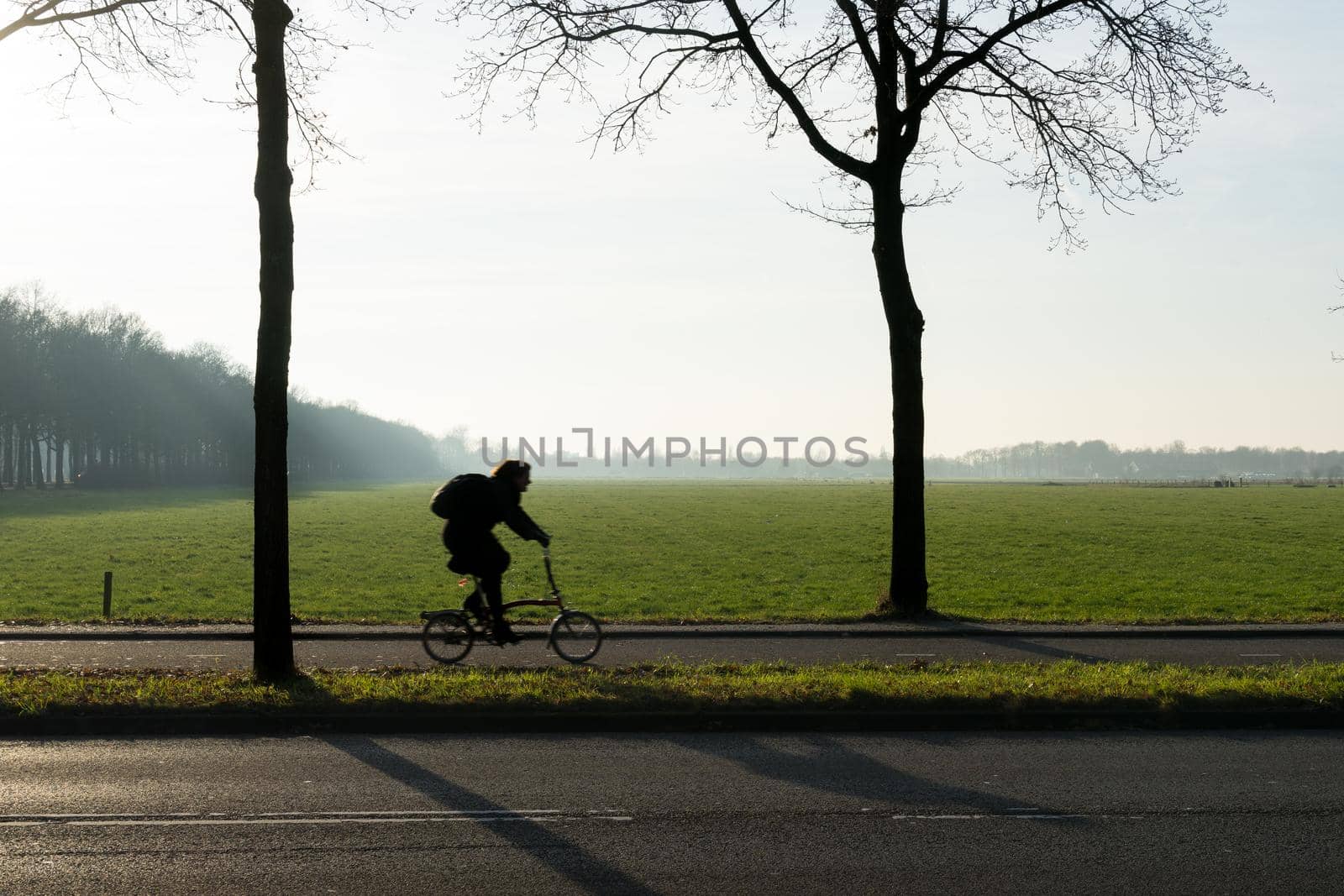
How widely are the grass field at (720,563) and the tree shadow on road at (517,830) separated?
402 inches

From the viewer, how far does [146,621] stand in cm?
1830

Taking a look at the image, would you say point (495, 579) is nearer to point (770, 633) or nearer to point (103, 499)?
point (770, 633)

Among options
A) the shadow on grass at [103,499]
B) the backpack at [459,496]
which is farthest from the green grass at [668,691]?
the shadow on grass at [103,499]

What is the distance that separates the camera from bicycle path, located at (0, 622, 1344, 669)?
1352 centimetres

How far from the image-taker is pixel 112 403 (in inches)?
3305

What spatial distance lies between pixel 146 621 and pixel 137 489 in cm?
7755

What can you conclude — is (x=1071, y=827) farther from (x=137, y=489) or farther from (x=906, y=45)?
(x=137, y=489)

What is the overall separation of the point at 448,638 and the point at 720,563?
73.2 feet

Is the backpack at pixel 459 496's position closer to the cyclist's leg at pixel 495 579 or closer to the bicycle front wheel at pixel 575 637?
the cyclist's leg at pixel 495 579

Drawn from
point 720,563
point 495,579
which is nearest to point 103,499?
point 720,563

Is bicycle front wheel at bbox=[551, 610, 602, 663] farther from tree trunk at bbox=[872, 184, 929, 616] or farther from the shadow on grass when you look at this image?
the shadow on grass

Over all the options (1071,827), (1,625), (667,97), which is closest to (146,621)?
(1,625)

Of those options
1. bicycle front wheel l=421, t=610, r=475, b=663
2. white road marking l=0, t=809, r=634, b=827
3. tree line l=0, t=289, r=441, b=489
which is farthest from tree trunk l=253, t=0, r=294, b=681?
tree line l=0, t=289, r=441, b=489

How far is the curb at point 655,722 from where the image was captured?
9.31m
